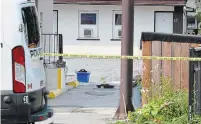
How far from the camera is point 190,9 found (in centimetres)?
2442

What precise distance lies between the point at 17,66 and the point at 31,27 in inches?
30.3

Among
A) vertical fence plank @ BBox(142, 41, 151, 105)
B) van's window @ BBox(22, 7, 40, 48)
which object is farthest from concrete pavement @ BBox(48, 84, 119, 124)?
van's window @ BBox(22, 7, 40, 48)

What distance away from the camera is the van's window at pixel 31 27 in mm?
6484

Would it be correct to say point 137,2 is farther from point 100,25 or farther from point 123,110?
point 123,110

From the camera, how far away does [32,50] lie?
6.56 meters

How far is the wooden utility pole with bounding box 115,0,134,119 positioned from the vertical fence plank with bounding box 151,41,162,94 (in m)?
1.05

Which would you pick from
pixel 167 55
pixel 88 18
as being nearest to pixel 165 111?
pixel 167 55

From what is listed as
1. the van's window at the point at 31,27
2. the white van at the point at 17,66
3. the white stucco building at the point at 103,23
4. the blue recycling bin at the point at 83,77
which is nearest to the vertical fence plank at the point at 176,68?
the van's window at the point at 31,27

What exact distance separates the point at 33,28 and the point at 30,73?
0.75 meters

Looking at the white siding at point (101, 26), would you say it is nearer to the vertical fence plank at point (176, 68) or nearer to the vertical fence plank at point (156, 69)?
the vertical fence plank at point (156, 69)

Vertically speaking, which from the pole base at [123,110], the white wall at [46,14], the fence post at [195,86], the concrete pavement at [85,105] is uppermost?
the white wall at [46,14]

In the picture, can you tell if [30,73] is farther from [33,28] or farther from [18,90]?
[33,28]

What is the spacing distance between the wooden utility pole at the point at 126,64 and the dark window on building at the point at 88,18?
482 inches

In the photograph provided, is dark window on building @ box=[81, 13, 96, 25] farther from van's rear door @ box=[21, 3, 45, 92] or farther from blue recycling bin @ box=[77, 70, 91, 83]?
van's rear door @ box=[21, 3, 45, 92]
